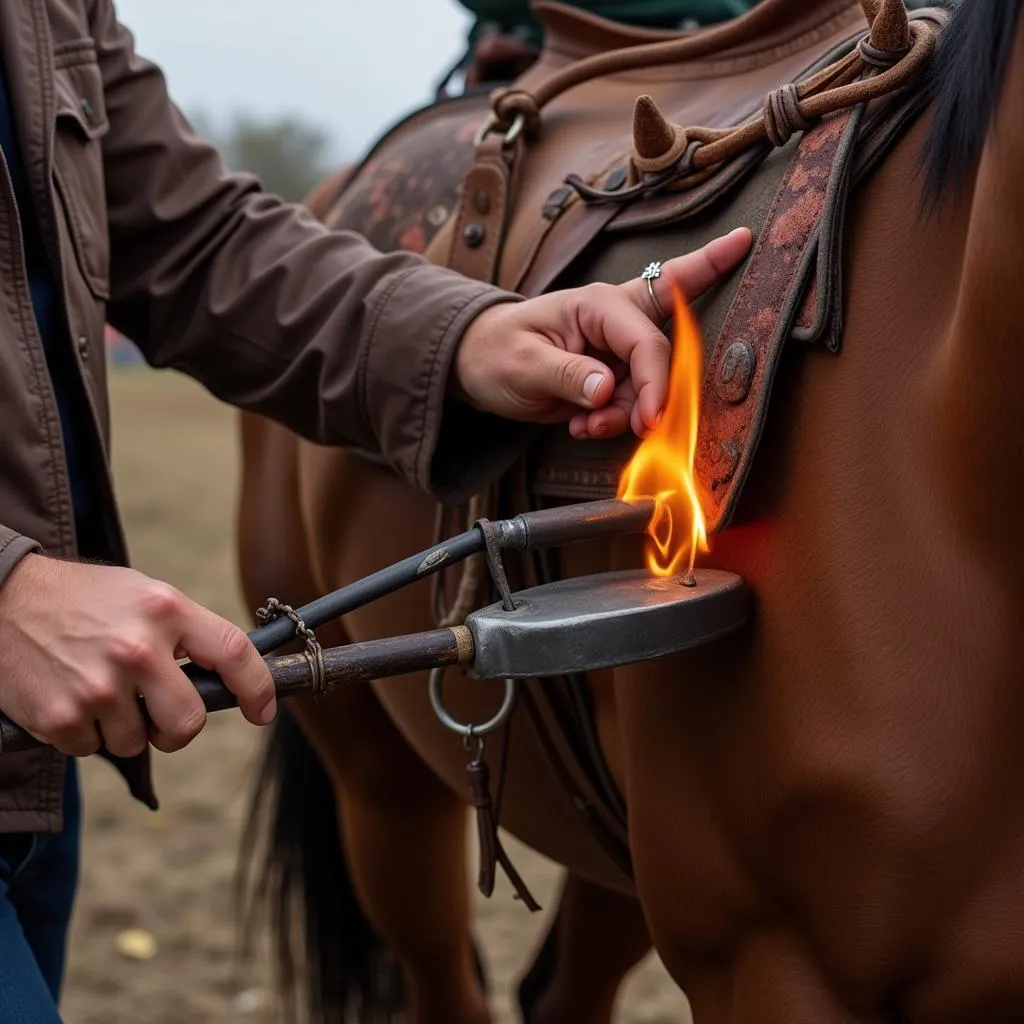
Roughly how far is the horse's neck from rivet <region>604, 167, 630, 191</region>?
42cm

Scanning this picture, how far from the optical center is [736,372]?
0.92m

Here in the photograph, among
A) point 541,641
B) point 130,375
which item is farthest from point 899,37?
point 130,375

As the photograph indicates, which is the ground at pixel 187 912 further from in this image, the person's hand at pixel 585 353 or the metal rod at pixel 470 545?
the metal rod at pixel 470 545

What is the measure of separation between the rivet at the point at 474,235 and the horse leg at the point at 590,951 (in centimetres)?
103

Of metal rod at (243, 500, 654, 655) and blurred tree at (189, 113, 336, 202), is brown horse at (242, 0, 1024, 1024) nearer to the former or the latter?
metal rod at (243, 500, 654, 655)

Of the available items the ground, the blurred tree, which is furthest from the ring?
the blurred tree

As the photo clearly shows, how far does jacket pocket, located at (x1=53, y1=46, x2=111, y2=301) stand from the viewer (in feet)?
3.82

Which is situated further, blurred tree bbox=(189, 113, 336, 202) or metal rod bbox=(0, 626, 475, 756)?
blurred tree bbox=(189, 113, 336, 202)

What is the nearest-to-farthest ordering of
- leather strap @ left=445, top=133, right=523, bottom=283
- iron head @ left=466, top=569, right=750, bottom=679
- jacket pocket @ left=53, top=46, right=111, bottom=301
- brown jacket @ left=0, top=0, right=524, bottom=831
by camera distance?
iron head @ left=466, top=569, right=750, bottom=679, brown jacket @ left=0, top=0, right=524, bottom=831, jacket pocket @ left=53, top=46, right=111, bottom=301, leather strap @ left=445, top=133, right=523, bottom=283

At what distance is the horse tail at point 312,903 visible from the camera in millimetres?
2191

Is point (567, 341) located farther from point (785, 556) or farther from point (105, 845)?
point (105, 845)

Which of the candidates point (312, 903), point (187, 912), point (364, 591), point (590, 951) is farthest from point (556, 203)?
point (187, 912)

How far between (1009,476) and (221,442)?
9.36m

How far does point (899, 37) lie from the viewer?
3.00ft
